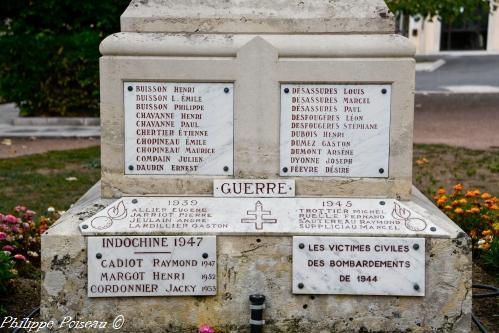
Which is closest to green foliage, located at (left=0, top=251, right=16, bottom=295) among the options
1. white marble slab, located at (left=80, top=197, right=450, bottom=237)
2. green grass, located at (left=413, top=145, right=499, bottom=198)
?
white marble slab, located at (left=80, top=197, right=450, bottom=237)

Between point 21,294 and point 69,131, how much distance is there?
30.1ft

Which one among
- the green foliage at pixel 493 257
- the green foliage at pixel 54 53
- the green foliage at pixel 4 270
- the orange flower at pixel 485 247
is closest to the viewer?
the green foliage at pixel 4 270

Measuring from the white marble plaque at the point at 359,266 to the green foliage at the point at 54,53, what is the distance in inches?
446

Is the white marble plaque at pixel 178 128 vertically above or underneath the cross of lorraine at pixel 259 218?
above

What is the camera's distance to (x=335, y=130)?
394 cm

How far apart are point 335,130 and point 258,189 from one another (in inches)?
19.7

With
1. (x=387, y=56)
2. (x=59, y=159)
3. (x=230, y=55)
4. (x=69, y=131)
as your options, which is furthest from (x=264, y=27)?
(x=69, y=131)

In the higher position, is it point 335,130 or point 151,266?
point 335,130

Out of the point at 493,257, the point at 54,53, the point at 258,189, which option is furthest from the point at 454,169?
the point at 54,53

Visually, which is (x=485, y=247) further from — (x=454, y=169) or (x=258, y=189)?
(x=454, y=169)

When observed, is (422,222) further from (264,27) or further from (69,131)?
(69,131)

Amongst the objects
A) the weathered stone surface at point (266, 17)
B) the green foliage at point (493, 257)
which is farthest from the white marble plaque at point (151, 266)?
the green foliage at point (493, 257)

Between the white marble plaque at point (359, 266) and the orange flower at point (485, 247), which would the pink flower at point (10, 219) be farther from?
the orange flower at point (485, 247)

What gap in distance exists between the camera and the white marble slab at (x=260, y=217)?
3719 mm
